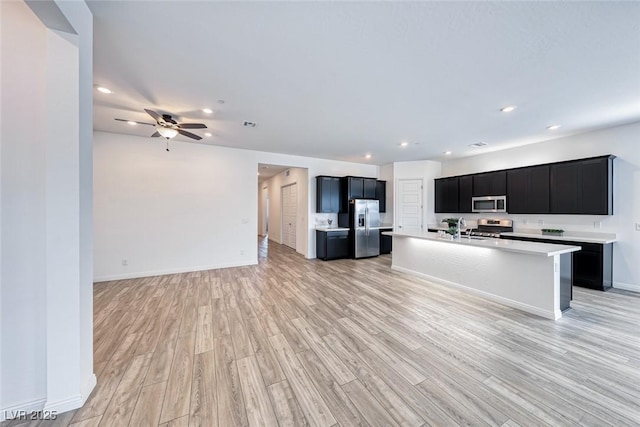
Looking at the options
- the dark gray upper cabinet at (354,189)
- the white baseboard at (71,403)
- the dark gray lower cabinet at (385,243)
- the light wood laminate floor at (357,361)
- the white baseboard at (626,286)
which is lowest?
the light wood laminate floor at (357,361)

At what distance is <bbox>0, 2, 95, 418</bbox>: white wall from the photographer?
1486 mm

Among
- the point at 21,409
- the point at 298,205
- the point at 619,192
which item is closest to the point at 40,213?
the point at 21,409

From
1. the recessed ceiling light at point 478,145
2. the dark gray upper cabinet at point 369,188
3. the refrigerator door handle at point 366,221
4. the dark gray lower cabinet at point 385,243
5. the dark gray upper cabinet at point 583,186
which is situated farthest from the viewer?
the dark gray lower cabinet at point 385,243

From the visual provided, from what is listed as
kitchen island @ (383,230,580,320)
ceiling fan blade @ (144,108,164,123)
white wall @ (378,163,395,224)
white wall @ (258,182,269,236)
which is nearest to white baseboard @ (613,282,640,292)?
kitchen island @ (383,230,580,320)

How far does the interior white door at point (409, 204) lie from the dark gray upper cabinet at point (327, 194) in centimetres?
200

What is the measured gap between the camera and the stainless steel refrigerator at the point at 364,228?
251 inches

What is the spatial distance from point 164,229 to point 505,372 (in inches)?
228

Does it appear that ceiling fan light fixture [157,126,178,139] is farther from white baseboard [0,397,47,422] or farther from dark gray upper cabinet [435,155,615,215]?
dark gray upper cabinet [435,155,615,215]

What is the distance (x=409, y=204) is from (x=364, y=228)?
1.68 m

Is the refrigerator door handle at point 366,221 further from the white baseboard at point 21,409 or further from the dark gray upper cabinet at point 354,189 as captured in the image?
the white baseboard at point 21,409

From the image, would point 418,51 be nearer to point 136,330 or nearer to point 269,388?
point 269,388

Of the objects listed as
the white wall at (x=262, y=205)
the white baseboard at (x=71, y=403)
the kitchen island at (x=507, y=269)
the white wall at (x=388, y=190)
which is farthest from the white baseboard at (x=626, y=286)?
the white wall at (x=262, y=205)

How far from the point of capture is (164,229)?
485cm

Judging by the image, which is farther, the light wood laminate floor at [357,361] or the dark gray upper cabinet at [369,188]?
the dark gray upper cabinet at [369,188]
